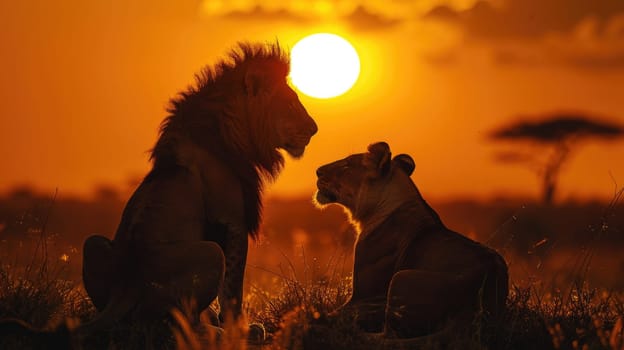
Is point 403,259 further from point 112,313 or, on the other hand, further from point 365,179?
point 112,313

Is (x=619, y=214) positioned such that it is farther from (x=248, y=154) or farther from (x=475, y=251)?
(x=248, y=154)

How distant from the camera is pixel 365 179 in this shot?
8.15 meters

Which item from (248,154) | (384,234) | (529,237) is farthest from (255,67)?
(529,237)

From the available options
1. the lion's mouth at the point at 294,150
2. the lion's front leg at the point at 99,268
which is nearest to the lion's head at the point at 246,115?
the lion's mouth at the point at 294,150

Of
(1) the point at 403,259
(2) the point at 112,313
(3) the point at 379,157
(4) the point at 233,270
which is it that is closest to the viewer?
(2) the point at 112,313

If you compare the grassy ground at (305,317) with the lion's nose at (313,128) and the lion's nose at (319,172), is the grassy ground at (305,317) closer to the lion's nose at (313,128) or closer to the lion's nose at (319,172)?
the lion's nose at (319,172)

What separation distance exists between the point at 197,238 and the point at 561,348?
204 cm

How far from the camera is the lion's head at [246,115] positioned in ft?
25.3

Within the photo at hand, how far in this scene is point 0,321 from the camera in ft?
20.5

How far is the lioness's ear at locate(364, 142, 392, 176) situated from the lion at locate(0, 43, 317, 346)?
0.49 metres

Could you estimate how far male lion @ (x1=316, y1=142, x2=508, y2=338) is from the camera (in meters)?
6.84

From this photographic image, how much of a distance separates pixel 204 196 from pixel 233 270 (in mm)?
465

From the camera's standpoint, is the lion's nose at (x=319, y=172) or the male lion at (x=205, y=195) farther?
the lion's nose at (x=319, y=172)

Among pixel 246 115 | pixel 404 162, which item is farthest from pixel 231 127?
pixel 404 162
